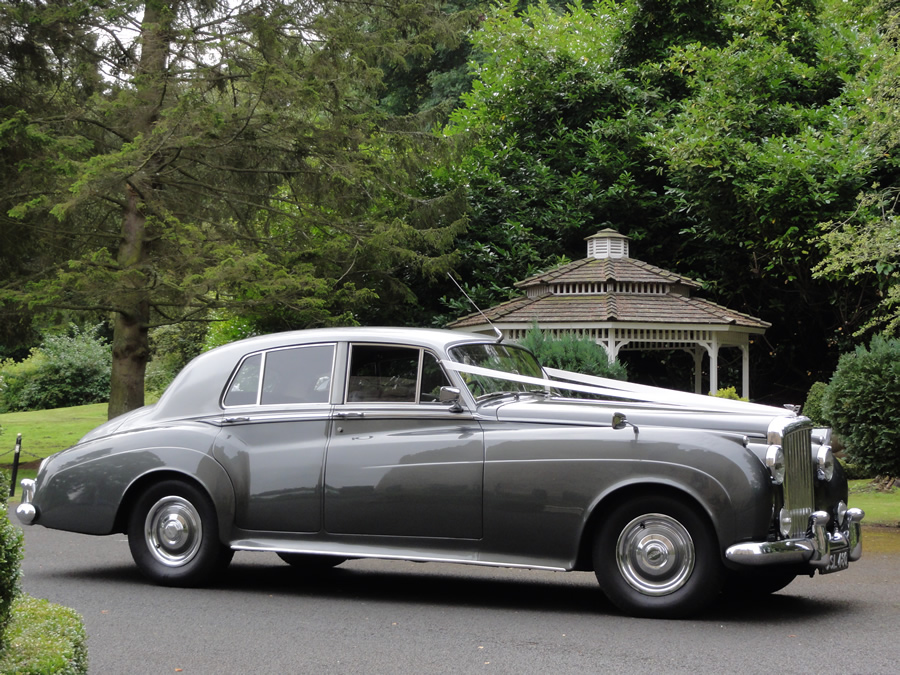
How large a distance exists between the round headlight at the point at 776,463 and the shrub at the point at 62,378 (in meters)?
32.6

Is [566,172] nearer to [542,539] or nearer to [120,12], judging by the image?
[120,12]

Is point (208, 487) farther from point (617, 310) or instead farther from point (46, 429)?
point (46, 429)

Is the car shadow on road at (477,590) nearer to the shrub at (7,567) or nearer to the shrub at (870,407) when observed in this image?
the shrub at (7,567)

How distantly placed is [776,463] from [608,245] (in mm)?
13096

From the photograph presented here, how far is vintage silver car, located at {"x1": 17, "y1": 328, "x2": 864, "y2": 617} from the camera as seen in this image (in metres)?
6.21

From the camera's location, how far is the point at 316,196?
18.1 metres

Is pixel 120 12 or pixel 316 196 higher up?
pixel 120 12

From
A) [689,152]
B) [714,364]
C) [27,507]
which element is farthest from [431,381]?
[689,152]

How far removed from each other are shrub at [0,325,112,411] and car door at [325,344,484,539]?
30400 mm

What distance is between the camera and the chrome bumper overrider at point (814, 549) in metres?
5.92

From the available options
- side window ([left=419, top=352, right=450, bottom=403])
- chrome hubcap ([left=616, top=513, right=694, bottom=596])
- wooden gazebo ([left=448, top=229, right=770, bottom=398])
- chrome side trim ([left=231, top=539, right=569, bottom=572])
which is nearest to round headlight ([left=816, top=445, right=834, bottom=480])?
chrome hubcap ([left=616, top=513, right=694, bottom=596])

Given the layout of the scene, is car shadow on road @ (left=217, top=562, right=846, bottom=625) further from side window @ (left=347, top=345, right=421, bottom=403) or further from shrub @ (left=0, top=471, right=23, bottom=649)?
shrub @ (left=0, top=471, right=23, bottom=649)

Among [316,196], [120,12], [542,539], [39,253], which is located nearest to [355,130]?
[316,196]

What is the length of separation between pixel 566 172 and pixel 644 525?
57.9 ft
